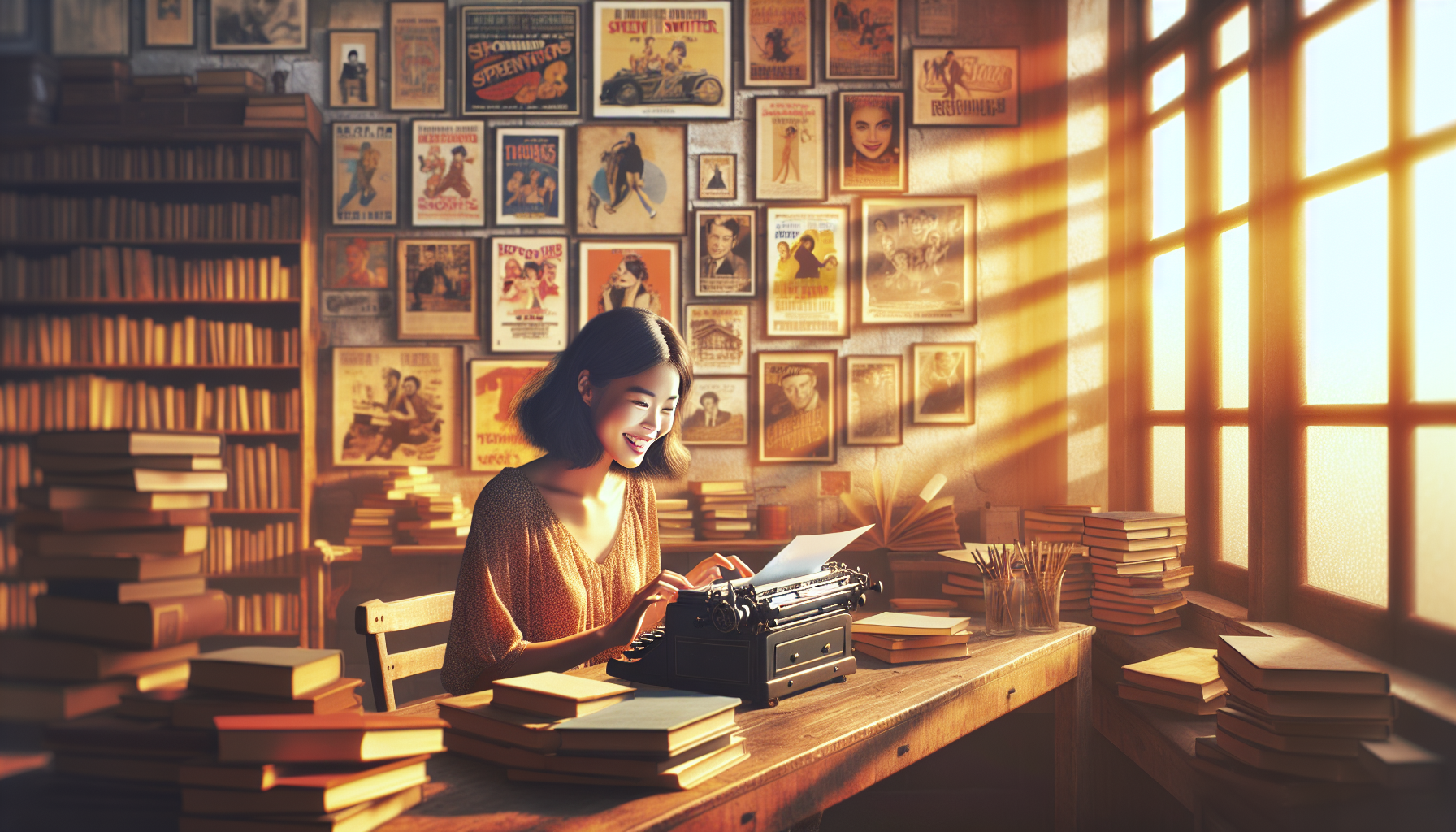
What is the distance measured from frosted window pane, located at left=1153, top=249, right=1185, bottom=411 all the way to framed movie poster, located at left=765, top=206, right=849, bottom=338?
1376mm

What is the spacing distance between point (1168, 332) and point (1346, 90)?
1237mm

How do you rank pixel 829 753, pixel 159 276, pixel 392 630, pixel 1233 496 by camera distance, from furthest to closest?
1. pixel 159 276
2. pixel 1233 496
3. pixel 392 630
4. pixel 829 753

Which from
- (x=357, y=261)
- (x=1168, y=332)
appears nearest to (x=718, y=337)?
(x=357, y=261)

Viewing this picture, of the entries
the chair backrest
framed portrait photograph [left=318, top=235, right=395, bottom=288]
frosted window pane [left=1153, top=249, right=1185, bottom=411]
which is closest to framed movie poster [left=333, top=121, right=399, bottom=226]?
framed portrait photograph [left=318, top=235, right=395, bottom=288]

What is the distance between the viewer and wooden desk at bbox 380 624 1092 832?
1.11 metres

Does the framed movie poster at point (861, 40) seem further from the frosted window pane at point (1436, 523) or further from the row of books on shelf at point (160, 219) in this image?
the frosted window pane at point (1436, 523)

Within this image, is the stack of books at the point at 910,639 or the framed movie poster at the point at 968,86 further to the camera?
the framed movie poster at the point at 968,86

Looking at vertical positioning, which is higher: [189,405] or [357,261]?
[357,261]

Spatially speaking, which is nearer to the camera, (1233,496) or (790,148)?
(1233,496)

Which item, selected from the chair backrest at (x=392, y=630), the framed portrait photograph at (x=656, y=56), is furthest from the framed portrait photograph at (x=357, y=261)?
the chair backrest at (x=392, y=630)

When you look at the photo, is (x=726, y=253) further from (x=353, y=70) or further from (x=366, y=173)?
(x=353, y=70)

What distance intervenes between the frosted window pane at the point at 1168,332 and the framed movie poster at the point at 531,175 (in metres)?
2.74

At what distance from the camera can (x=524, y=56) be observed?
13.6 ft

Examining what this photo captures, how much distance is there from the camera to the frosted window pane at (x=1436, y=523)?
1.92 m
